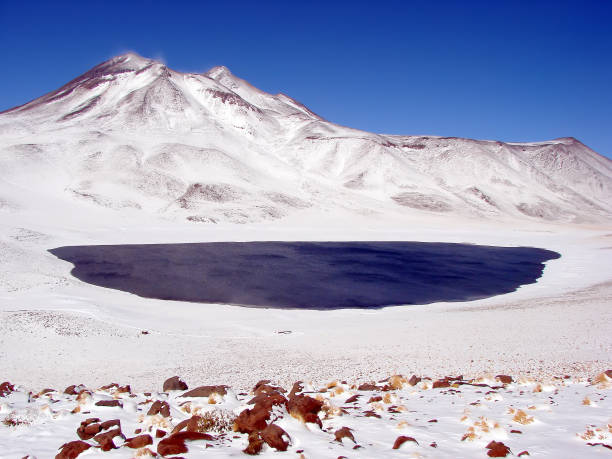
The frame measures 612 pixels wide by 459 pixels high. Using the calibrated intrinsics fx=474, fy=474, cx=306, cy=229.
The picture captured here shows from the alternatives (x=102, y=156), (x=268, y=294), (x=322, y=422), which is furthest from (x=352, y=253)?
(x=102, y=156)

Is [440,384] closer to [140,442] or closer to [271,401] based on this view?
[271,401]

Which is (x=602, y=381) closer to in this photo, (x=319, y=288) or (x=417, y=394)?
(x=417, y=394)

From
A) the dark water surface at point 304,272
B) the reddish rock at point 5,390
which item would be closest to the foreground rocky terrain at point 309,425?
the reddish rock at point 5,390

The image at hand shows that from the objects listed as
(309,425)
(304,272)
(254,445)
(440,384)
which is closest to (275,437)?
(254,445)

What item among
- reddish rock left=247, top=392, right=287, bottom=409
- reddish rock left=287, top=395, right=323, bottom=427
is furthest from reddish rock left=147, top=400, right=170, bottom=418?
reddish rock left=287, top=395, right=323, bottom=427

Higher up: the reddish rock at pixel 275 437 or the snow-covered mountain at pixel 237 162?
the snow-covered mountain at pixel 237 162

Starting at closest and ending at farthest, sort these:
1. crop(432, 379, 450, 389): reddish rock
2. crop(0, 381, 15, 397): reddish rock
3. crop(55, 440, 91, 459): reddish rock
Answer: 1. crop(55, 440, 91, 459): reddish rock
2. crop(0, 381, 15, 397): reddish rock
3. crop(432, 379, 450, 389): reddish rock

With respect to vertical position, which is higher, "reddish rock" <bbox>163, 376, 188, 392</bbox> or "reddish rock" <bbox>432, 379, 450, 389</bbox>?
"reddish rock" <bbox>432, 379, 450, 389</bbox>

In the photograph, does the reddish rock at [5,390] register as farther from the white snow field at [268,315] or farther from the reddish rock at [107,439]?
the reddish rock at [107,439]

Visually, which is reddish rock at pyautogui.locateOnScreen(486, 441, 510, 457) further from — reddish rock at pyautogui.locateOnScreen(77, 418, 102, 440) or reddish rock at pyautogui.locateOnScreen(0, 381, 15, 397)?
reddish rock at pyautogui.locateOnScreen(0, 381, 15, 397)
